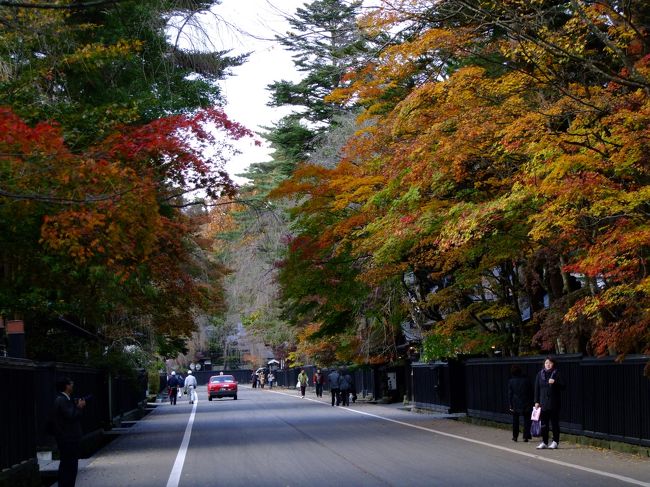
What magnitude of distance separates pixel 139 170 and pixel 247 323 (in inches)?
2212

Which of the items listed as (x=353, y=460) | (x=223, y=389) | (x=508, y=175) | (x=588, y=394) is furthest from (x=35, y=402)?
(x=223, y=389)

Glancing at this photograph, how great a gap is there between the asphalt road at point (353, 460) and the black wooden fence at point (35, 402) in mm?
1126

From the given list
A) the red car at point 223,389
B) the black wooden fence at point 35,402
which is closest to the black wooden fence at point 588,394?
the black wooden fence at point 35,402

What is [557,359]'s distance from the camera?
22.6 meters

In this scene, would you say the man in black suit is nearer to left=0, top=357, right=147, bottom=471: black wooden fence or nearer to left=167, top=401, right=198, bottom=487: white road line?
left=0, top=357, right=147, bottom=471: black wooden fence

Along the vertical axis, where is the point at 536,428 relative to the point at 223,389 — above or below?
above

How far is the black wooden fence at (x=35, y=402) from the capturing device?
14.4m

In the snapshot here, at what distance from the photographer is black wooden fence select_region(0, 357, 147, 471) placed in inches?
568

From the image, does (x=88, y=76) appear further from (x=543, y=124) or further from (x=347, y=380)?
(x=347, y=380)

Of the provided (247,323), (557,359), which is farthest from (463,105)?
(247,323)

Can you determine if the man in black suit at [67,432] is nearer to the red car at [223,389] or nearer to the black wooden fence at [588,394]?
the black wooden fence at [588,394]

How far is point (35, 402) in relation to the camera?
1850 cm

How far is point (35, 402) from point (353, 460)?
619cm

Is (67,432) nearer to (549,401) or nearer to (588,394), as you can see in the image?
(549,401)
